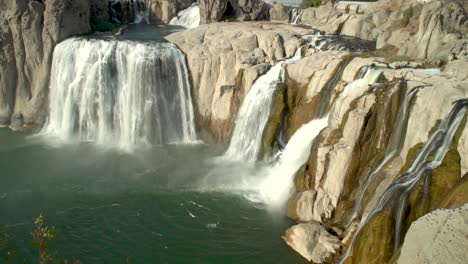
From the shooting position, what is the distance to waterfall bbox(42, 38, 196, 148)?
2772 cm

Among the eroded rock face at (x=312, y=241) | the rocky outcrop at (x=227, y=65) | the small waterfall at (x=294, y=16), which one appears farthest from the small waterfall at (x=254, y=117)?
the small waterfall at (x=294, y=16)

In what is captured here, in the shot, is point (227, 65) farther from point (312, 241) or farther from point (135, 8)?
point (135, 8)

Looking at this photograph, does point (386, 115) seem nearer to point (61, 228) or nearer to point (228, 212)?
Result: point (228, 212)

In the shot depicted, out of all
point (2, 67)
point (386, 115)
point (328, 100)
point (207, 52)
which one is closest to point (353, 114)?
point (386, 115)

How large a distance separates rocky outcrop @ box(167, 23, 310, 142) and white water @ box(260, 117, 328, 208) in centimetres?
505

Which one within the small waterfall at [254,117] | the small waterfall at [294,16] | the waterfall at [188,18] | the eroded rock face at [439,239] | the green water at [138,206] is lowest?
the green water at [138,206]

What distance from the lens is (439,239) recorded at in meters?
7.45

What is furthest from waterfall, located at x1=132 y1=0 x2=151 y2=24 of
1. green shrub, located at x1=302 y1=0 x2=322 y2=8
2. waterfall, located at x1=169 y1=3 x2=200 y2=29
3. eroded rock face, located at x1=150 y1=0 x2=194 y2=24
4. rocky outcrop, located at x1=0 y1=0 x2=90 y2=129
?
green shrub, located at x1=302 y1=0 x2=322 y2=8

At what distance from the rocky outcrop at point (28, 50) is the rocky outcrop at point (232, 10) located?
903 cm

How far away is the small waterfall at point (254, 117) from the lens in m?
24.9

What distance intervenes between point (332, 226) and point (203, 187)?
22.5 ft

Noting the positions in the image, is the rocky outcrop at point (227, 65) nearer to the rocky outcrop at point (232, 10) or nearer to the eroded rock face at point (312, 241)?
the rocky outcrop at point (232, 10)

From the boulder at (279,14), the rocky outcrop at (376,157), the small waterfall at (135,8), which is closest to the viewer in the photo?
the rocky outcrop at (376,157)

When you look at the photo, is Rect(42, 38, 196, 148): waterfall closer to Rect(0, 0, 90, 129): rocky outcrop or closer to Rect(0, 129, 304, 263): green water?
Rect(0, 129, 304, 263): green water
